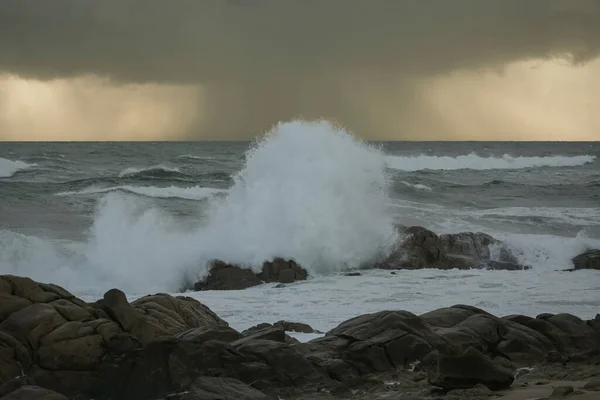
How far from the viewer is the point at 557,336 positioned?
372 inches

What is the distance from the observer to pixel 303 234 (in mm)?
18562

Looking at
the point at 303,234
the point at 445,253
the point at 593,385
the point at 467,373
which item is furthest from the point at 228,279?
the point at 593,385

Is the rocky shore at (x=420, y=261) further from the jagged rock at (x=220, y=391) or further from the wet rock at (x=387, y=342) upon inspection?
the jagged rock at (x=220, y=391)

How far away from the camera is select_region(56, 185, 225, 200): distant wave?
32.3m

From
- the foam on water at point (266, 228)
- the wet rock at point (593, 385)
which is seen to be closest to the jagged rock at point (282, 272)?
the foam on water at point (266, 228)

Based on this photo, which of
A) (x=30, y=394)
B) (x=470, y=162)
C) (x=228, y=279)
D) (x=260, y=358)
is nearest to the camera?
(x=30, y=394)

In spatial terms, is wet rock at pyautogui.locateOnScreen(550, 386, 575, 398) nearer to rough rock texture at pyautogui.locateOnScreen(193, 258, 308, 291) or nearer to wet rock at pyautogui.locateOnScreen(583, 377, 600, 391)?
wet rock at pyautogui.locateOnScreen(583, 377, 600, 391)

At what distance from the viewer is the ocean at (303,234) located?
1352cm

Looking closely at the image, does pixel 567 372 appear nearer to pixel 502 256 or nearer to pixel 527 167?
pixel 502 256

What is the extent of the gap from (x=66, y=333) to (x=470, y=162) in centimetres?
4870

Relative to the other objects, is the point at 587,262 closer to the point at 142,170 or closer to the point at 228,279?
the point at 228,279

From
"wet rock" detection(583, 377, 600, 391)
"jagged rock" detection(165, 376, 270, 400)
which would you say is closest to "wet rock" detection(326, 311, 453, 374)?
"jagged rock" detection(165, 376, 270, 400)

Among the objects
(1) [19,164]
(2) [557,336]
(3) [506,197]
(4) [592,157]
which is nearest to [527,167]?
(4) [592,157]

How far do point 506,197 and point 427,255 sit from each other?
56.6ft
